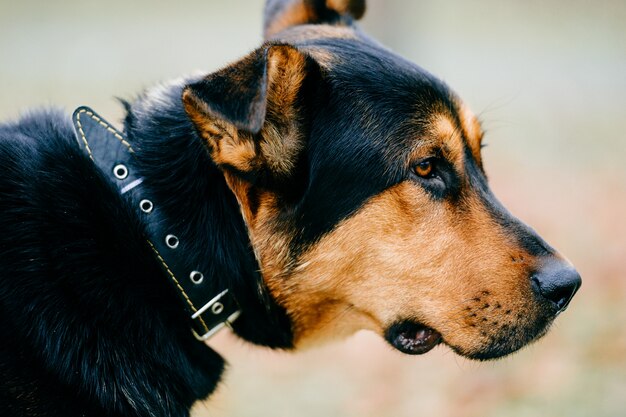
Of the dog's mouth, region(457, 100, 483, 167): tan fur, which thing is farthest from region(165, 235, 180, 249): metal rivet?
region(457, 100, 483, 167): tan fur

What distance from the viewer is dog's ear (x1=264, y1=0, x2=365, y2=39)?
4.12 m

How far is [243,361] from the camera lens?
6.04 metres

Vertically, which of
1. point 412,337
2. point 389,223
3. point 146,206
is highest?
point 146,206

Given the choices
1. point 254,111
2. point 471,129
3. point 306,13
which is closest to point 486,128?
point 306,13

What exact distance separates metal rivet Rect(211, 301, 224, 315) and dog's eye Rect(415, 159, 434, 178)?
110 cm

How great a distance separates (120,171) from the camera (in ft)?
9.68

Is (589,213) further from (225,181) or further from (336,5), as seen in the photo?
(225,181)

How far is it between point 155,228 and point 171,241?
91 millimetres

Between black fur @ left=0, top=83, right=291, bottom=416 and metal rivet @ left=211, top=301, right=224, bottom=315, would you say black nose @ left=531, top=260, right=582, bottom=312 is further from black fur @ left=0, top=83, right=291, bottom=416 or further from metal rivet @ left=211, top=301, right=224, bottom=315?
metal rivet @ left=211, top=301, right=224, bottom=315

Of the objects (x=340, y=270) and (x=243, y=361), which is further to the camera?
(x=243, y=361)

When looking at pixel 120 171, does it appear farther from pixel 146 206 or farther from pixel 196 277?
pixel 196 277

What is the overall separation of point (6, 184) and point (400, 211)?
1.74m

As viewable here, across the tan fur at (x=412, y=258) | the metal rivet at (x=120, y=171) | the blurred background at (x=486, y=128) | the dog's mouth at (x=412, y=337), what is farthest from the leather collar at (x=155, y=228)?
the dog's mouth at (x=412, y=337)

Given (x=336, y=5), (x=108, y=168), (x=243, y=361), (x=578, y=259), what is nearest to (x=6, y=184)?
(x=108, y=168)
